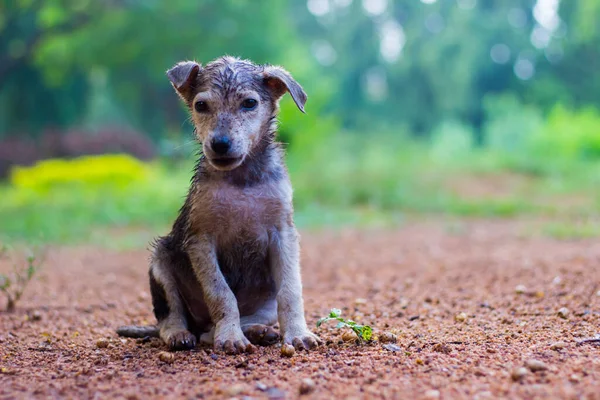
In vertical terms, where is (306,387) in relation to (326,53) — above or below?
below

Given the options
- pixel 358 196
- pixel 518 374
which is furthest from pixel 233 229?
pixel 358 196

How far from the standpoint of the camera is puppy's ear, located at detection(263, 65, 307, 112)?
13.9 ft

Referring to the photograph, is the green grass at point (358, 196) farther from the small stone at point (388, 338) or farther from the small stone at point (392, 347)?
the small stone at point (392, 347)

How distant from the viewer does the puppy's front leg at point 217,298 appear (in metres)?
3.79

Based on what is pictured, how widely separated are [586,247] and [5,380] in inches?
288

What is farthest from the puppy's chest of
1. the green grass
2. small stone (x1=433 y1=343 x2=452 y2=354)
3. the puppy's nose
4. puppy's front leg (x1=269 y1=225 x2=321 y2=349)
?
the green grass

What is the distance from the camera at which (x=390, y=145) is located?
84.4ft

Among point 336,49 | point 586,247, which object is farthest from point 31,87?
point 586,247

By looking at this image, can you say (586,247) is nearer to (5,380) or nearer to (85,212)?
(5,380)

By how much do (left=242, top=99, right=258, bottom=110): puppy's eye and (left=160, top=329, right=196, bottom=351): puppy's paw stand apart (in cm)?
144

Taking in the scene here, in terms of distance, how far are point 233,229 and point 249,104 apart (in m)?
0.78

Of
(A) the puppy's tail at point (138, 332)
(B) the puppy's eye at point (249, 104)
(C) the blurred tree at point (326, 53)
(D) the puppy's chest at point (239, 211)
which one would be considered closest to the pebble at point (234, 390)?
(D) the puppy's chest at point (239, 211)

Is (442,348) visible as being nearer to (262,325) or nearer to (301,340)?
(301,340)

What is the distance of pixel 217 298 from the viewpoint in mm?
3959
